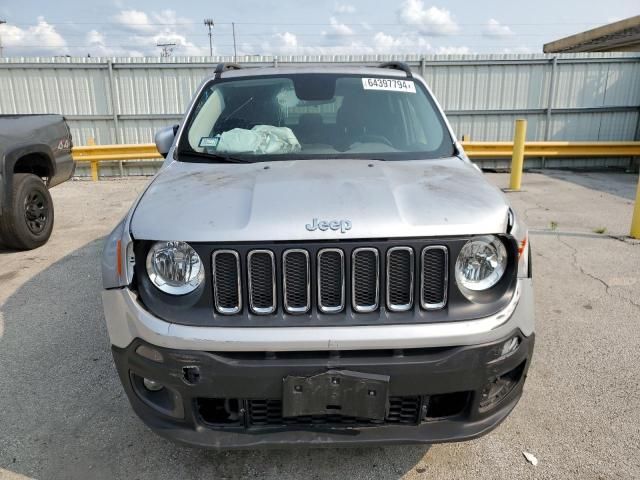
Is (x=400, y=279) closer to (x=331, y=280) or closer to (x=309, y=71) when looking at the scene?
(x=331, y=280)

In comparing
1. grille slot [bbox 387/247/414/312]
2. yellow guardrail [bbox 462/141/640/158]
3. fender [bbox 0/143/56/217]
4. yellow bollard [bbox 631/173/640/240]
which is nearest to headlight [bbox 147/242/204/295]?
grille slot [bbox 387/247/414/312]

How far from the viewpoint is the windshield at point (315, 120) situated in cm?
307

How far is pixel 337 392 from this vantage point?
6.28 ft

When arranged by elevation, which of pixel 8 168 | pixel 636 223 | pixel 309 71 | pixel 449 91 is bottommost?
pixel 636 223

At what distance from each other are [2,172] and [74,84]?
29.1 ft

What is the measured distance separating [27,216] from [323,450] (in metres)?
4.91

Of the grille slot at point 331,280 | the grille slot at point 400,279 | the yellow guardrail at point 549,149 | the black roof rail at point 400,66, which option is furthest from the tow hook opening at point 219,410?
the yellow guardrail at point 549,149

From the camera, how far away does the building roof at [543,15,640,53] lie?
1614 cm

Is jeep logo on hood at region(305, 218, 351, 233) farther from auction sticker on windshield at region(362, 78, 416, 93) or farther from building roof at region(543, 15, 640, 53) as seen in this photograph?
building roof at region(543, 15, 640, 53)

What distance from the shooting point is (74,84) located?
12.9 metres

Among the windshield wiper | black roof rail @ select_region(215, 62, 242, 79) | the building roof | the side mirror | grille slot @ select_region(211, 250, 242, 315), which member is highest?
the building roof

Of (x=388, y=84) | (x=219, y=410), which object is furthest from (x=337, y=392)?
(x=388, y=84)

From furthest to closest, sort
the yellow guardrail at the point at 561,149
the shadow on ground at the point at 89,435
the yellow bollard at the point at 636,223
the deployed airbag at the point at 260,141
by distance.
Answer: the yellow guardrail at the point at 561,149 → the yellow bollard at the point at 636,223 → the deployed airbag at the point at 260,141 → the shadow on ground at the point at 89,435

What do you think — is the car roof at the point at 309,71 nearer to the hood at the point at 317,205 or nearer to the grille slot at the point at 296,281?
the hood at the point at 317,205
